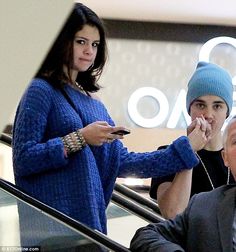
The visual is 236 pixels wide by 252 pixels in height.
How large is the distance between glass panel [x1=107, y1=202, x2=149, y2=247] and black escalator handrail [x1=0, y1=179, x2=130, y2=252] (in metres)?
0.78

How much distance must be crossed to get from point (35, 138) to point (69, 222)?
0.34 m

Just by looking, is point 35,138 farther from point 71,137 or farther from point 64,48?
point 64,48

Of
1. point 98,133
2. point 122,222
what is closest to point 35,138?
point 98,133

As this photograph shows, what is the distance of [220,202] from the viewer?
196cm

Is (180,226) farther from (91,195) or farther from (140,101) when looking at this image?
(140,101)

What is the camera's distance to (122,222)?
3.26 m

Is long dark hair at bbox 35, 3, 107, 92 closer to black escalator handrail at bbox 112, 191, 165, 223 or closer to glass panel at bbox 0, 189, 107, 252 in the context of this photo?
glass panel at bbox 0, 189, 107, 252

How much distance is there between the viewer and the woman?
7.52ft

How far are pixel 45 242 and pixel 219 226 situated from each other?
26.3 inches

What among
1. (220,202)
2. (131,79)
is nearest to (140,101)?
(131,79)

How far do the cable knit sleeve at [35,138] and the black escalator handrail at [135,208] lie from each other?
71 cm

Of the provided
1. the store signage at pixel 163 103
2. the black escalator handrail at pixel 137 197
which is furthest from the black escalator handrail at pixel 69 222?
the store signage at pixel 163 103

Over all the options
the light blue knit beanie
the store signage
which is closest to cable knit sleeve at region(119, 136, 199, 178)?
the light blue knit beanie

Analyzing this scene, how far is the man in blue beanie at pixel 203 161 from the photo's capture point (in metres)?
2.54
